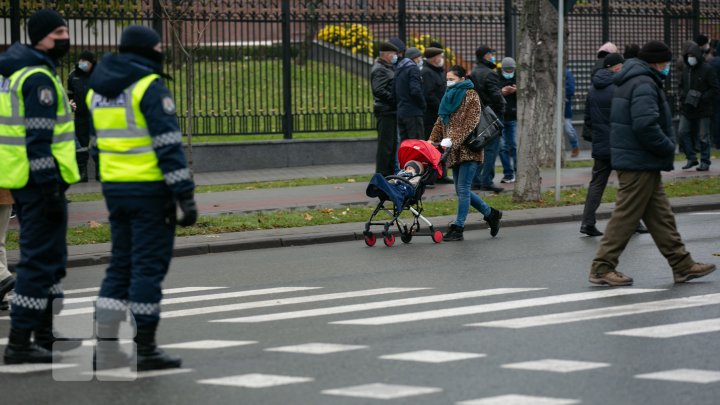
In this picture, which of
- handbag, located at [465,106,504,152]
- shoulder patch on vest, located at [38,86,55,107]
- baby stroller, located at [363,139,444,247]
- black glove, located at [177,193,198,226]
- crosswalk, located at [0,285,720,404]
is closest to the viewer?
crosswalk, located at [0,285,720,404]

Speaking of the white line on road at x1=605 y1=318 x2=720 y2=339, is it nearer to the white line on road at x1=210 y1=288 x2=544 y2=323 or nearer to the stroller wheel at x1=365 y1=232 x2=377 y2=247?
the white line on road at x1=210 y1=288 x2=544 y2=323

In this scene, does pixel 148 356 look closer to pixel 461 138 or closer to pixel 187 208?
pixel 187 208

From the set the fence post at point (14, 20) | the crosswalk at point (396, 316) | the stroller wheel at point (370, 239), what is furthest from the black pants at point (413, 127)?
the crosswalk at point (396, 316)

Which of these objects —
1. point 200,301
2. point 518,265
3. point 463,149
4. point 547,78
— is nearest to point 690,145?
point 547,78

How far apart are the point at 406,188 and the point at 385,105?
18.6 feet

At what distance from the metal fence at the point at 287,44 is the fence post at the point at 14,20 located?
0.50 ft

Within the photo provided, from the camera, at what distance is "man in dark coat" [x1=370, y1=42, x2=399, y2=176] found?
64.5ft

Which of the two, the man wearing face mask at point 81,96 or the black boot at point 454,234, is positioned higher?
the man wearing face mask at point 81,96

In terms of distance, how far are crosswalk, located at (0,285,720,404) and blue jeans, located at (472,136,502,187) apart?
7611 mm

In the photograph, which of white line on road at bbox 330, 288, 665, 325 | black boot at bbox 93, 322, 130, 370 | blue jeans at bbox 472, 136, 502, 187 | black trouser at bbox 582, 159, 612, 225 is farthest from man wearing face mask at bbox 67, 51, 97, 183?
black boot at bbox 93, 322, 130, 370

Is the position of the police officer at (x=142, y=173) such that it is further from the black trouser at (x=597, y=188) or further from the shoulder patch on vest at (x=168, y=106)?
the black trouser at (x=597, y=188)

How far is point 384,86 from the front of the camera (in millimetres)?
19672

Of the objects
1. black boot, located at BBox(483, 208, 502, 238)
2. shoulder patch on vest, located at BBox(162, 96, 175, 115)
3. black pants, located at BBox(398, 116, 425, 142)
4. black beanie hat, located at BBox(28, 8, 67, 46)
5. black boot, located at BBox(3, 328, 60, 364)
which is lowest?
black boot, located at BBox(483, 208, 502, 238)

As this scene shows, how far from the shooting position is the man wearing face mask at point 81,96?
1836cm
